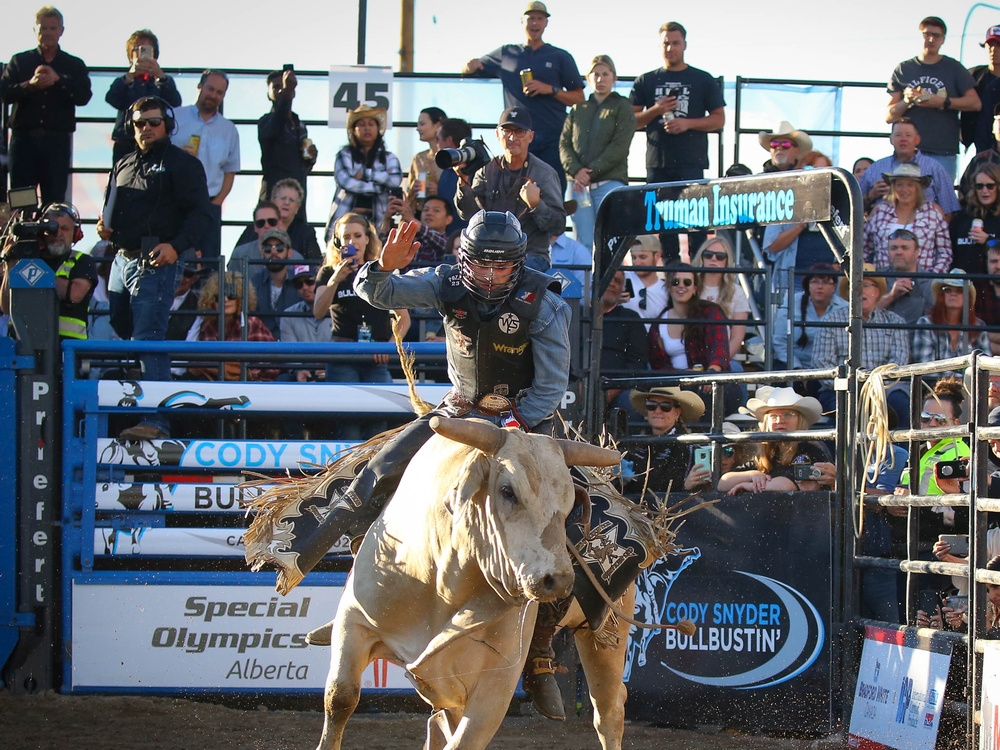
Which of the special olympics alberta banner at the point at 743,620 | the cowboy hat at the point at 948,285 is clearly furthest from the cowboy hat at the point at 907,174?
the special olympics alberta banner at the point at 743,620

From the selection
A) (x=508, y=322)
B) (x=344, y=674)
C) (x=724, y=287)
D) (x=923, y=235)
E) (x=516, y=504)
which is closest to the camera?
(x=516, y=504)

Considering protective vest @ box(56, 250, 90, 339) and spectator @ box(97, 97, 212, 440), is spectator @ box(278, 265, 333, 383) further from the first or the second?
protective vest @ box(56, 250, 90, 339)

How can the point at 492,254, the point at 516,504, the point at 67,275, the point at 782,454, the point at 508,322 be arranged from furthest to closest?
1. the point at 67,275
2. the point at 782,454
3. the point at 508,322
4. the point at 492,254
5. the point at 516,504

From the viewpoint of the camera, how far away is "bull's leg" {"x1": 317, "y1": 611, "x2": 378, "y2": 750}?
5.17 metres

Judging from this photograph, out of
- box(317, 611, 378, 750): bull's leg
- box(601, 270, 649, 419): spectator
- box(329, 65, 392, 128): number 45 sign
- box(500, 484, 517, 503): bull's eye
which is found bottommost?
box(317, 611, 378, 750): bull's leg

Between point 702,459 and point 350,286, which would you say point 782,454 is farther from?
point 350,286

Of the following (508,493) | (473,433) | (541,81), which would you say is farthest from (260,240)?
(508,493)

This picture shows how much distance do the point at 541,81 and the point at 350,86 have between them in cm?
177

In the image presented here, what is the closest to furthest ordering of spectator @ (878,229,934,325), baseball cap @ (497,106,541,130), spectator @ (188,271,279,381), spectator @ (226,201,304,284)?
baseball cap @ (497,106,541,130) → spectator @ (188,271,279,381) → spectator @ (878,229,934,325) → spectator @ (226,201,304,284)

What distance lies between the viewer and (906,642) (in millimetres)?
6613

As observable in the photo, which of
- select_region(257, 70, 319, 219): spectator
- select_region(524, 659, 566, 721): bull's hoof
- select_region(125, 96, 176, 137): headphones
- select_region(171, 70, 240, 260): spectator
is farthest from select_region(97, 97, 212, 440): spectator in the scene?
select_region(524, 659, 566, 721): bull's hoof

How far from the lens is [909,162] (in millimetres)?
11516

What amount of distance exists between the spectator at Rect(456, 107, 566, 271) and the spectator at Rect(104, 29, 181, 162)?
3.70 meters

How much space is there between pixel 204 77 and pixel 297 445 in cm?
487
